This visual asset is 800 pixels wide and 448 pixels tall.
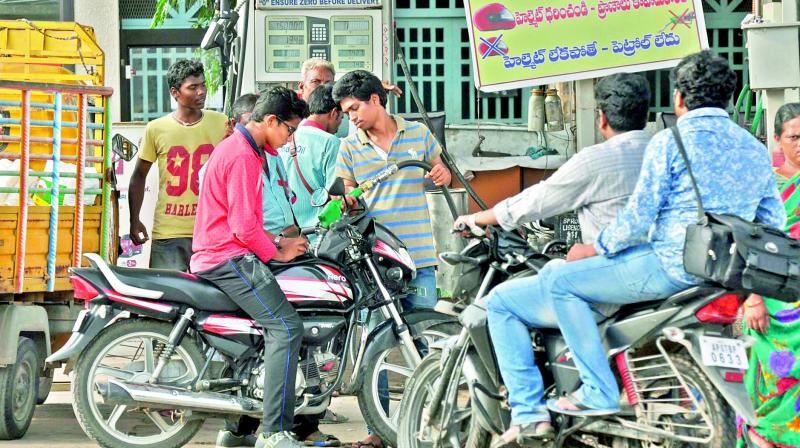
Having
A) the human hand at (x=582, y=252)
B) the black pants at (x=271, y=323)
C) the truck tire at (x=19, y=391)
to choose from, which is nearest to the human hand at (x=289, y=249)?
the black pants at (x=271, y=323)

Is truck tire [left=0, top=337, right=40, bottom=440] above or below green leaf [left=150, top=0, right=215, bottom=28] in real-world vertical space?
below

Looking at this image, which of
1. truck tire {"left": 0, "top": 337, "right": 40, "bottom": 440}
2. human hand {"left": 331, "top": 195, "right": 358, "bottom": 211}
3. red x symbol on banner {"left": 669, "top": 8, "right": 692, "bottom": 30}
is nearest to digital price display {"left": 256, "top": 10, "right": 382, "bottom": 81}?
red x symbol on banner {"left": 669, "top": 8, "right": 692, "bottom": 30}

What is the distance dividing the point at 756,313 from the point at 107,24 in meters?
8.32

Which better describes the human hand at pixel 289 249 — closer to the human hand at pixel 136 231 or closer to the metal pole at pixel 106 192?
the metal pole at pixel 106 192

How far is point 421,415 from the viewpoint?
18.7 ft

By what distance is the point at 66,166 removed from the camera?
733 cm

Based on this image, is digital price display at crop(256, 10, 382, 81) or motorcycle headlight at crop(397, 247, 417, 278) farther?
digital price display at crop(256, 10, 382, 81)

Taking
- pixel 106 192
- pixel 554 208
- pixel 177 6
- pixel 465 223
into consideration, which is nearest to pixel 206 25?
pixel 177 6

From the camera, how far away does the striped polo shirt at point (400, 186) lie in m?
6.79

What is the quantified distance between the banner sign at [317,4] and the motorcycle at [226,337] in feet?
15.5

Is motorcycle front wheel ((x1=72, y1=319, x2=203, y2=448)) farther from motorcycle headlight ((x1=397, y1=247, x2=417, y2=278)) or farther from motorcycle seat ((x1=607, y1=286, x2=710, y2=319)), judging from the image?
motorcycle seat ((x1=607, y1=286, x2=710, y2=319))

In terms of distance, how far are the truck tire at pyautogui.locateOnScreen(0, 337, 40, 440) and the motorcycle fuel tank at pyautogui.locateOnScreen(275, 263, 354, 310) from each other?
5.02ft

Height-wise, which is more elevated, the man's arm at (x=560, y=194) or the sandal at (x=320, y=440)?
the man's arm at (x=560, y=194)

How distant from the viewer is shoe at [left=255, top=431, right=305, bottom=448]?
611 centimetres
